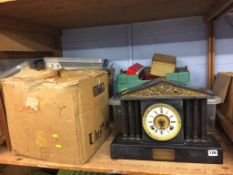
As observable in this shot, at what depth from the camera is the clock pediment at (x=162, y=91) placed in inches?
28.3

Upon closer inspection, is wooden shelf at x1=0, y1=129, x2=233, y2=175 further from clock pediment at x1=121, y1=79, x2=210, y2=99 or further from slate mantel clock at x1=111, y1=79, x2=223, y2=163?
clock pediment at x1=121, y1=79, x2=210, y2=99

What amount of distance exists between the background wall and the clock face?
61 centimetres

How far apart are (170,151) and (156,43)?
737 millimetres

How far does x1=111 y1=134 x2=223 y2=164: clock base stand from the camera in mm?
709

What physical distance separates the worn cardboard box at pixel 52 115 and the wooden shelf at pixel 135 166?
23 millimetres

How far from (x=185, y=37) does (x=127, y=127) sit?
0.72m

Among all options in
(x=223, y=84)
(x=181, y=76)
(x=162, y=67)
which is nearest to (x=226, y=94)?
(x=223, y=84)

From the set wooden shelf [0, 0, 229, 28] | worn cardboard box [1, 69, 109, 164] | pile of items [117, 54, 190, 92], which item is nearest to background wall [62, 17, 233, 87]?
wooden shelf [0, 0, 229, 28]

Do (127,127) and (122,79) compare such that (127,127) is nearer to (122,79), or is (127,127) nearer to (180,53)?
(122,79)

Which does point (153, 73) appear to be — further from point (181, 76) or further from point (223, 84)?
point (223, 84)

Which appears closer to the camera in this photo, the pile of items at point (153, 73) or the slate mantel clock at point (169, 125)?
the slate mantel clock at point (169, 125)

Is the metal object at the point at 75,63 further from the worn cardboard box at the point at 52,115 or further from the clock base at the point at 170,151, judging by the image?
the clock base at the point at 170,151

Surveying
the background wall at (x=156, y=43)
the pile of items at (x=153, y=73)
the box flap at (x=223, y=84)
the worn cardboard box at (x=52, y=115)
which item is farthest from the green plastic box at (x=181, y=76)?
the worn cardboard box at (x=52, y=115)

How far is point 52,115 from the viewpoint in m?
0.73
